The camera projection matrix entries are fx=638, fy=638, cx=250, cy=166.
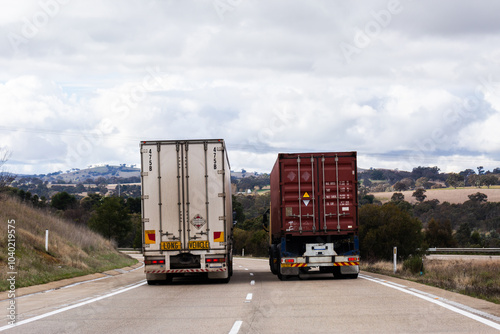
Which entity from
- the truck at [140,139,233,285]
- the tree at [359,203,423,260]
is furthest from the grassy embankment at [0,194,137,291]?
the tree at [359,203,423,260]

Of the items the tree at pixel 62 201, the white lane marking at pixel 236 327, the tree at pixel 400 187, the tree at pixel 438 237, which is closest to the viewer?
the white lane marking at pixel 236 327

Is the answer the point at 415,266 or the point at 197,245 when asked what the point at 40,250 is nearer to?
the point at 197,245

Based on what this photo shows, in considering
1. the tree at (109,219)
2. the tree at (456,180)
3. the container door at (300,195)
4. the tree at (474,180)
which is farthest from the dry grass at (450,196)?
the container door at (300,195)

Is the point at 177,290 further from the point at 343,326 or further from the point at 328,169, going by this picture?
the point at 343,326

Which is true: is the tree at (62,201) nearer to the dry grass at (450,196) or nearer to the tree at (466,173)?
A: the dry grass at (450,196)

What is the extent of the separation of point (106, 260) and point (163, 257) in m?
17.3

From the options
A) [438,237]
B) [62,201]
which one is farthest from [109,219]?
[438,237]

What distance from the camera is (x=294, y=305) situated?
13578 millimetres

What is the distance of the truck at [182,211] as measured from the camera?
1975 centimetres

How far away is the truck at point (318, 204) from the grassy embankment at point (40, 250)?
833cm

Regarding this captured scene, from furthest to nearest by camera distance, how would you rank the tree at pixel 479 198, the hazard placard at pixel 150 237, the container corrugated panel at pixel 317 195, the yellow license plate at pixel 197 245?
1. the tree at pixel 479 198
2. the container corrugated panel at pixel 317 195
3. the hazard placard at pixel 150 237
4. the yellow license plate at pixel 197 245

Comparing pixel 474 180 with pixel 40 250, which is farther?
pixel 474 180

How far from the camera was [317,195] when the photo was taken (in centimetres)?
2117

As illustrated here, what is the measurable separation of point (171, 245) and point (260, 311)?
7622 millimetres
